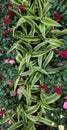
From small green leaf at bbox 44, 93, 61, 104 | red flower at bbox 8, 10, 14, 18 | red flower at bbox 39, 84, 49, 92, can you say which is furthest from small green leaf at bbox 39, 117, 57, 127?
red flower at bbox 8, 10, 14, 18

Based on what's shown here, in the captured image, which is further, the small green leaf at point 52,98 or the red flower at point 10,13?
the red flower at point 10,13

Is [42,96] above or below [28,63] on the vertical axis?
below

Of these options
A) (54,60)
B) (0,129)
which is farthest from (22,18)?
(0,129)

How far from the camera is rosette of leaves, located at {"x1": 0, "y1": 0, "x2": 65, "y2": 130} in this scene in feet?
12.7

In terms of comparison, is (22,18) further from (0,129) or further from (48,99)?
(0,129)

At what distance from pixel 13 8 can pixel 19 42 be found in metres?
0.43

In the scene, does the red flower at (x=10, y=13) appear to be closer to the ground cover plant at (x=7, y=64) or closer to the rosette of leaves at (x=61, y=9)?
the ground cover plant at (x=7, y=64)

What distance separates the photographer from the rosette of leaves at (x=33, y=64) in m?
3.88

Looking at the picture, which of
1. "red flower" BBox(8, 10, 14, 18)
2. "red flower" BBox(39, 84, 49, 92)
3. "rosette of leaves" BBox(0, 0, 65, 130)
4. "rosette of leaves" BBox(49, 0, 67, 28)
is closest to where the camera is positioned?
"red flower" BBox(39, 84, 49, 92)

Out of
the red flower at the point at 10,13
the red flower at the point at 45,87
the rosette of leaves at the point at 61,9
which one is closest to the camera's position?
the red flower at the point at 45,87

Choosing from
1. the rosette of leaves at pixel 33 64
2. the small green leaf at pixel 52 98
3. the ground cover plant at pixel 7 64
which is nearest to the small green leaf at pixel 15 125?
the rosette of leaves at pixel 33 64

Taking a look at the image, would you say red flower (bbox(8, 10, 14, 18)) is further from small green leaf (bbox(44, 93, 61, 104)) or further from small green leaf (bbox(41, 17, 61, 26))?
small green leaf (bbox(44, 93, 61, 104))

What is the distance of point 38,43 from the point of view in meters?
4.10

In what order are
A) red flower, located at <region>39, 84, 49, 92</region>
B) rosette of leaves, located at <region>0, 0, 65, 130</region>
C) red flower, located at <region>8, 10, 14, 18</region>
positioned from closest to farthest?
red flower, located at <region>39, 84, 49, 92</region>, rosette of leaves, located at <region>0, 0, 65, 130</region>, red flower, located at <region>8, 10, 14, 18</region>
